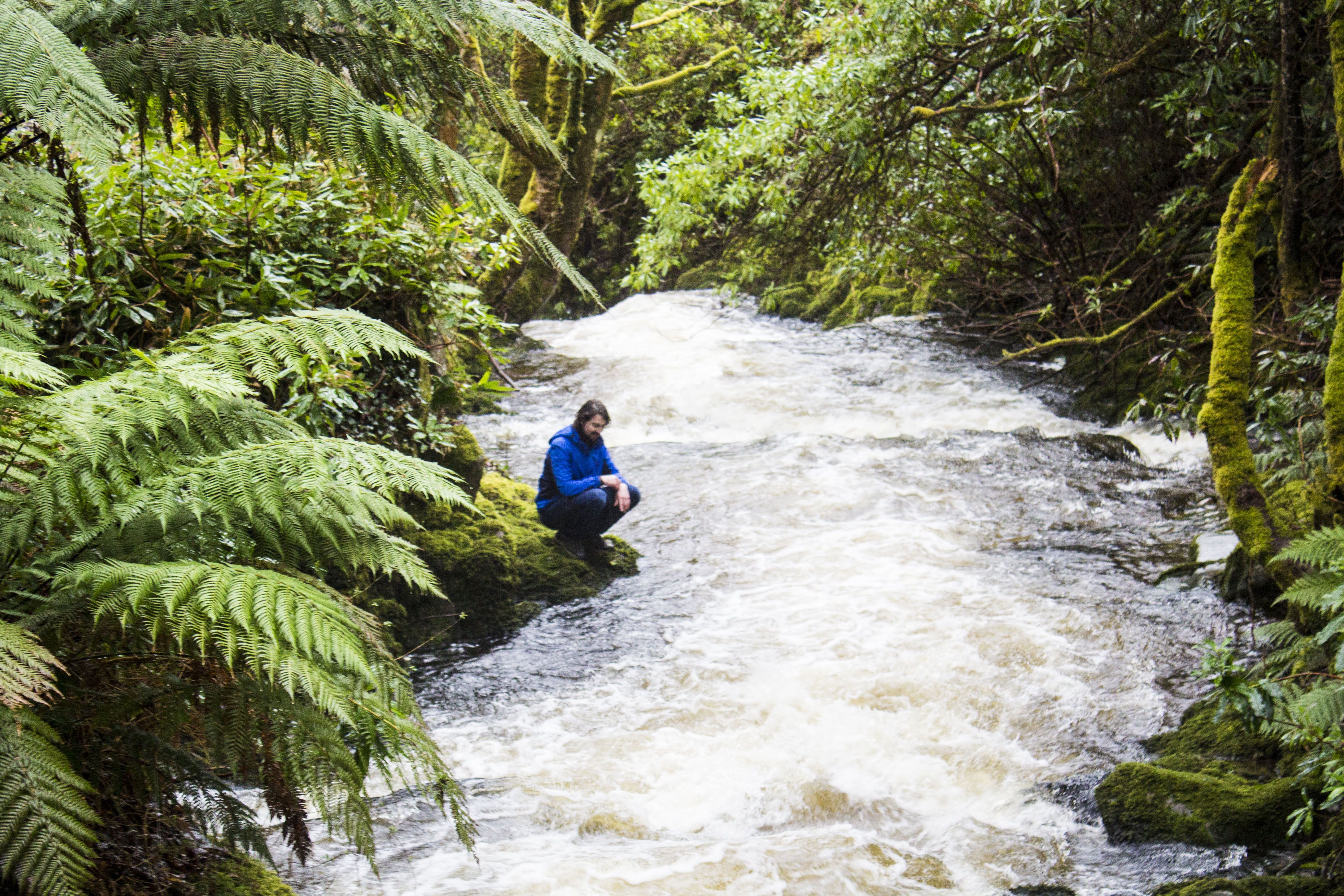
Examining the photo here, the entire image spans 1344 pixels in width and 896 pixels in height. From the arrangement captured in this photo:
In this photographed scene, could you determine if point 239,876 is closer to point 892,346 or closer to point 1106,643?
point 1106,643

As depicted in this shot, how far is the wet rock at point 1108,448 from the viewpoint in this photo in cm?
844

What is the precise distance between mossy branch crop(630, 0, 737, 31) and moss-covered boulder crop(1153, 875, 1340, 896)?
9.19 metres

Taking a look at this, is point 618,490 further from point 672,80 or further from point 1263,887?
point 672,80

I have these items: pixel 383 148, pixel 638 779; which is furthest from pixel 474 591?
pixel 383 148

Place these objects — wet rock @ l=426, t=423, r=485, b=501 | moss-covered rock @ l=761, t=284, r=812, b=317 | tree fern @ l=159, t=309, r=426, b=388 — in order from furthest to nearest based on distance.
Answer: moss-covered rock @ l=761, t=284, r=812, b=317 → wet rock @ l=426, t=423, r=485, b=501 → tree fern @ l=159, t=309, r=426, b=388

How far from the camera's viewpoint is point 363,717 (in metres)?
1.91

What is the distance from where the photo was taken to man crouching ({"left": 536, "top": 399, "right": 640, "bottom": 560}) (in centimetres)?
624

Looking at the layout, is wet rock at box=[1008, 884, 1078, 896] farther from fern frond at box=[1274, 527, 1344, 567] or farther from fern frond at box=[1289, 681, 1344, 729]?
fern frond at box=[1274, 527, 1344, 567]

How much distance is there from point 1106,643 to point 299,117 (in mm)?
4951

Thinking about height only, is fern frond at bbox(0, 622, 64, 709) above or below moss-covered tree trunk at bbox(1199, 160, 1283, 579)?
below

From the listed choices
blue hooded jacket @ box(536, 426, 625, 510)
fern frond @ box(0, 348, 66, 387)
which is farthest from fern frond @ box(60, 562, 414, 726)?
blue hooded jacket @ box(536, 426, 625, 510)

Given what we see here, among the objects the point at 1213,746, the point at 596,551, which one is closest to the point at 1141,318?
the point at 1213,746

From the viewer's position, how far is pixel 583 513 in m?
6.27

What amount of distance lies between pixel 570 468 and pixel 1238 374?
158 inches
